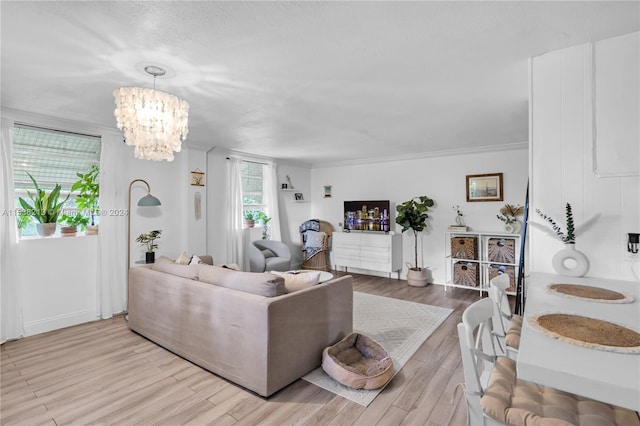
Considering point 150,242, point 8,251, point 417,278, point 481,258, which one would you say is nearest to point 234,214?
point 150,242

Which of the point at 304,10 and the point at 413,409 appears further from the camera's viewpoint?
the point at 413,409

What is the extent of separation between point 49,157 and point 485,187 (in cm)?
610

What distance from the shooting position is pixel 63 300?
3668 mm

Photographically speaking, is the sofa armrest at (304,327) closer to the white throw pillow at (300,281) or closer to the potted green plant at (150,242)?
the white throw pillow at (300,281)

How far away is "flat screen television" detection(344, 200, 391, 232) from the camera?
6215mm

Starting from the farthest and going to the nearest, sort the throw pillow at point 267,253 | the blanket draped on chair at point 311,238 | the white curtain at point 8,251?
the blanket draped on chair at point 311,238
the throw pillow at point 267,253
the white curtain at point 8,251

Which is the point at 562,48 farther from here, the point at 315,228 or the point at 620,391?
the point at 315,228

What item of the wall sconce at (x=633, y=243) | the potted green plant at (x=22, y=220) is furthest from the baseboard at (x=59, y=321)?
the wall sconce at (x=633, y=243)

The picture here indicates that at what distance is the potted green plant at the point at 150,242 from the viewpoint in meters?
4.09

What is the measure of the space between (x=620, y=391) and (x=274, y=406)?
195 cm

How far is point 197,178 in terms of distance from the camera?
5020 mm

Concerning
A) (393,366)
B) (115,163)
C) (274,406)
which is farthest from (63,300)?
(393,366)

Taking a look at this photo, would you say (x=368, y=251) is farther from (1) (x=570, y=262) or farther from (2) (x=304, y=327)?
(1) (x=570, y=262)

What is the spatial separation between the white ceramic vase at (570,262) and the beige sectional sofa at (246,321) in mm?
1666
